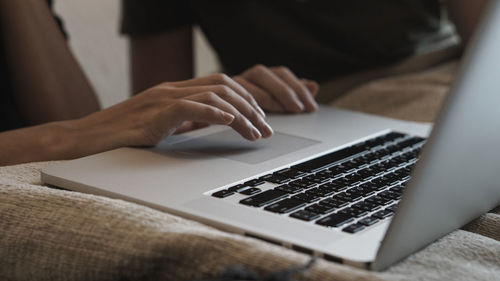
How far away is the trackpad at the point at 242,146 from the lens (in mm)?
842

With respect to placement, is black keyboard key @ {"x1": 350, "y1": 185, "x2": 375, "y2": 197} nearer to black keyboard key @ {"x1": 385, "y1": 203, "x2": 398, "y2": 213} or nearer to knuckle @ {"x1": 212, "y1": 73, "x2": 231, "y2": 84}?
black keyboard key @ {"x1": 385, "y1": 203, "x2": 398, "y2": 213}

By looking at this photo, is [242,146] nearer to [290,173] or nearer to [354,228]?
[290,173]

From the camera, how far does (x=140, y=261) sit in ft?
1.91

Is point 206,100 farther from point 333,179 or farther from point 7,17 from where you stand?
point 7,17

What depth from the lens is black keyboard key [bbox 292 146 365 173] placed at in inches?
30.8

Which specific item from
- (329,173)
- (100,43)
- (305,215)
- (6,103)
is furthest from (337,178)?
(100,43)

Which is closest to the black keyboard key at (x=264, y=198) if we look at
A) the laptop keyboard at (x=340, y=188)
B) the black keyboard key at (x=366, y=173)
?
the laptop keyboard at (x=340, y=188)

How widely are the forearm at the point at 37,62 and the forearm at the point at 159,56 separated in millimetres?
408

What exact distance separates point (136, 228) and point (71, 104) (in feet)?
2.46

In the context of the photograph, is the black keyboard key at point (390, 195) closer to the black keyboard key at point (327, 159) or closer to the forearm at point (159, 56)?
the black keyboard key at point (327, 159)

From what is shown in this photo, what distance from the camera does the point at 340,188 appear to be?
71 centimetres

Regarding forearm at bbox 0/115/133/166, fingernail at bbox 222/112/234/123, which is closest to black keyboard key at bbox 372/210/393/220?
fingernail at bbox 222/112/234/123

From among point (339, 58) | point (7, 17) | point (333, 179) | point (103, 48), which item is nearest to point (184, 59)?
point (103, 48)

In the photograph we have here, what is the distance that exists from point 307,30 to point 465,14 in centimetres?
35
